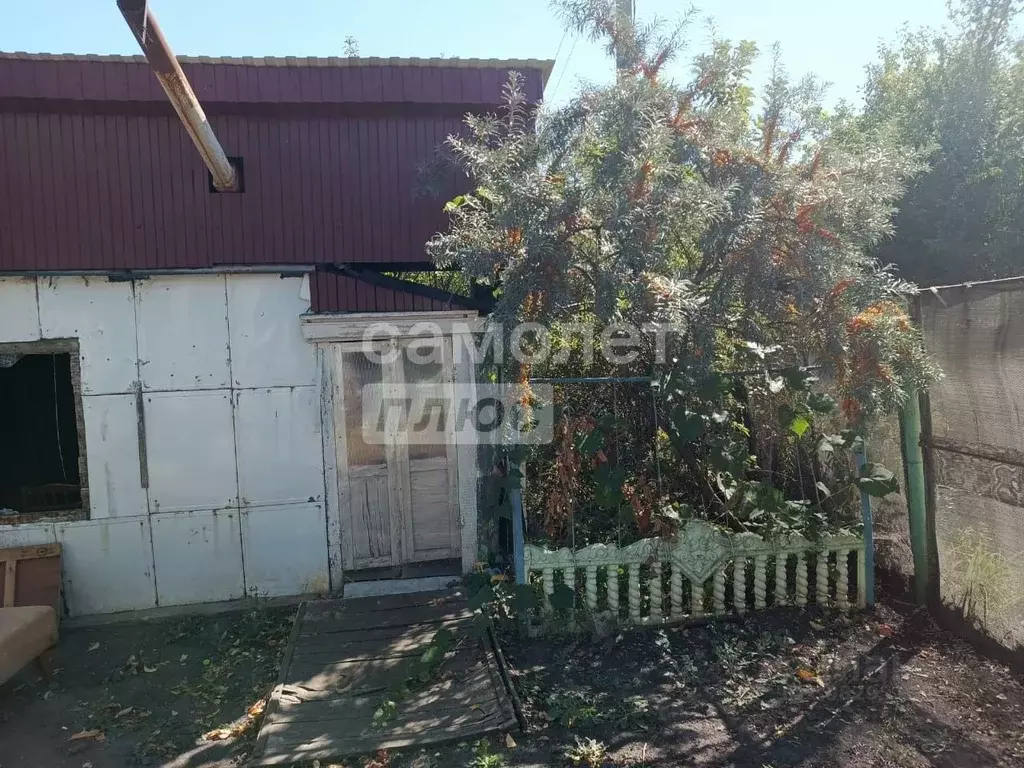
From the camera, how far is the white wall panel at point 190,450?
555 centimetres

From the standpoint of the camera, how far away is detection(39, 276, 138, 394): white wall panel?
17.9 feet

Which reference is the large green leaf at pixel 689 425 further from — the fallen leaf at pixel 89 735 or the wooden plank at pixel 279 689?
the fallen leaf at pixel 89 735

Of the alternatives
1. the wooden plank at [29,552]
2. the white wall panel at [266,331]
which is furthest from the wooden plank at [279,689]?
the wooden plank at [29,552]

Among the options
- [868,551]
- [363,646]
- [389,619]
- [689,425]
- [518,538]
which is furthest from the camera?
[389,619]


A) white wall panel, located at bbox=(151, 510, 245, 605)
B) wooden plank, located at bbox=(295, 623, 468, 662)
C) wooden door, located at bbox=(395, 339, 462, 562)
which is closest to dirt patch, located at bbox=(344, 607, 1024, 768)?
wooden plank, located at bbox=(295, 623, 468, 662)

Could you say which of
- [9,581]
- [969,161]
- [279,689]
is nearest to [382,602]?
[279,689]

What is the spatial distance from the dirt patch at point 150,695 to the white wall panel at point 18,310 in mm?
2330

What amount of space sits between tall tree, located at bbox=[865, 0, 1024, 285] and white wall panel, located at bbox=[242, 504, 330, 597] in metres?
7.42

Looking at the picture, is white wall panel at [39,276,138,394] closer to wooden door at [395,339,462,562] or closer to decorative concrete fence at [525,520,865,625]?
wooden door at [395,339,462,562]

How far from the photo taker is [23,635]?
14.3ft

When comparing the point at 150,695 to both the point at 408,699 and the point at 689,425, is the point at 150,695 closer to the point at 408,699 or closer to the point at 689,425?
the point at 408,699

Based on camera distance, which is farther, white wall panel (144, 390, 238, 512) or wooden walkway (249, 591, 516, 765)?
white wall panel (144, 390, 238, 512)

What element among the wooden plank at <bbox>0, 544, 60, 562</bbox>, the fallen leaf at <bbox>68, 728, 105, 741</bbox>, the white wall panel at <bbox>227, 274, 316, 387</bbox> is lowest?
the fallen leaf at <bbox>68, 728, 105, 741</bbox>

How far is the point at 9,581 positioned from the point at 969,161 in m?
10.5
